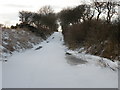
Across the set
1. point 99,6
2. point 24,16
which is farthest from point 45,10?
point 99,6

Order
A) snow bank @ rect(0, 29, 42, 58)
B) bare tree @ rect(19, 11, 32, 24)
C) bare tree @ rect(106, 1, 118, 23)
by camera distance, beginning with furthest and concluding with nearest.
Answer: bare tree @ rect(19, 11, 32, 24) → bare tree @ rect(106, 1, 118, 23) → snow bank @ rect(0, 29, 42, 58)

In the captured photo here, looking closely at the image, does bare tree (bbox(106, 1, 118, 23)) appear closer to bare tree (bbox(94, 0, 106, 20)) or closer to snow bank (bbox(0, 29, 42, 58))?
bare tree (bbox(94, 0, 106, 20))

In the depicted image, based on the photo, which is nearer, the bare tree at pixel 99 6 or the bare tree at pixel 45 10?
the bare tree at pixel 99 6

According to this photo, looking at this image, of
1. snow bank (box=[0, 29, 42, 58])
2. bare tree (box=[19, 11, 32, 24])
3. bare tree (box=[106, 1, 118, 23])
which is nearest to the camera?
snow bank (box=[0, 29, 42, 58])

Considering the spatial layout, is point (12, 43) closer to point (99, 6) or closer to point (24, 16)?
point (99, 6)

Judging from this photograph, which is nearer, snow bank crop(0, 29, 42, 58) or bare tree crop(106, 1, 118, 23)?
snow bank crop(0, 29, 42, 58)

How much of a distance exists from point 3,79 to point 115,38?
7.04 m

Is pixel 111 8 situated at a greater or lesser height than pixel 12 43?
greater

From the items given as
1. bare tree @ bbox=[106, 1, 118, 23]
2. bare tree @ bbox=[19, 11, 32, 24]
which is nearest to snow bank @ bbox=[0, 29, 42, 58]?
bare tree @ bbox=[106, 1, 118, 23]

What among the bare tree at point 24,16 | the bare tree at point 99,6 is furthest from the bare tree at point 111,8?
the bare tree at point 24,16

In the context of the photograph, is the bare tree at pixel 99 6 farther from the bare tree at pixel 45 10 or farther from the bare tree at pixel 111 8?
the bare tree at pixel 45 10

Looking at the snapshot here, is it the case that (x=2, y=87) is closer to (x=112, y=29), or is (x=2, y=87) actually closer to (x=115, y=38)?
(x=115, y=38)

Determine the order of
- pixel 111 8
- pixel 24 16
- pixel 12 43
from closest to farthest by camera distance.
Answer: pixel 12 43, pixel 111 8, pixel 24 16

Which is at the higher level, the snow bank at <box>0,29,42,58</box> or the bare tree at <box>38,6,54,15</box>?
the bare tree at <box>38,6,54,15</box>
